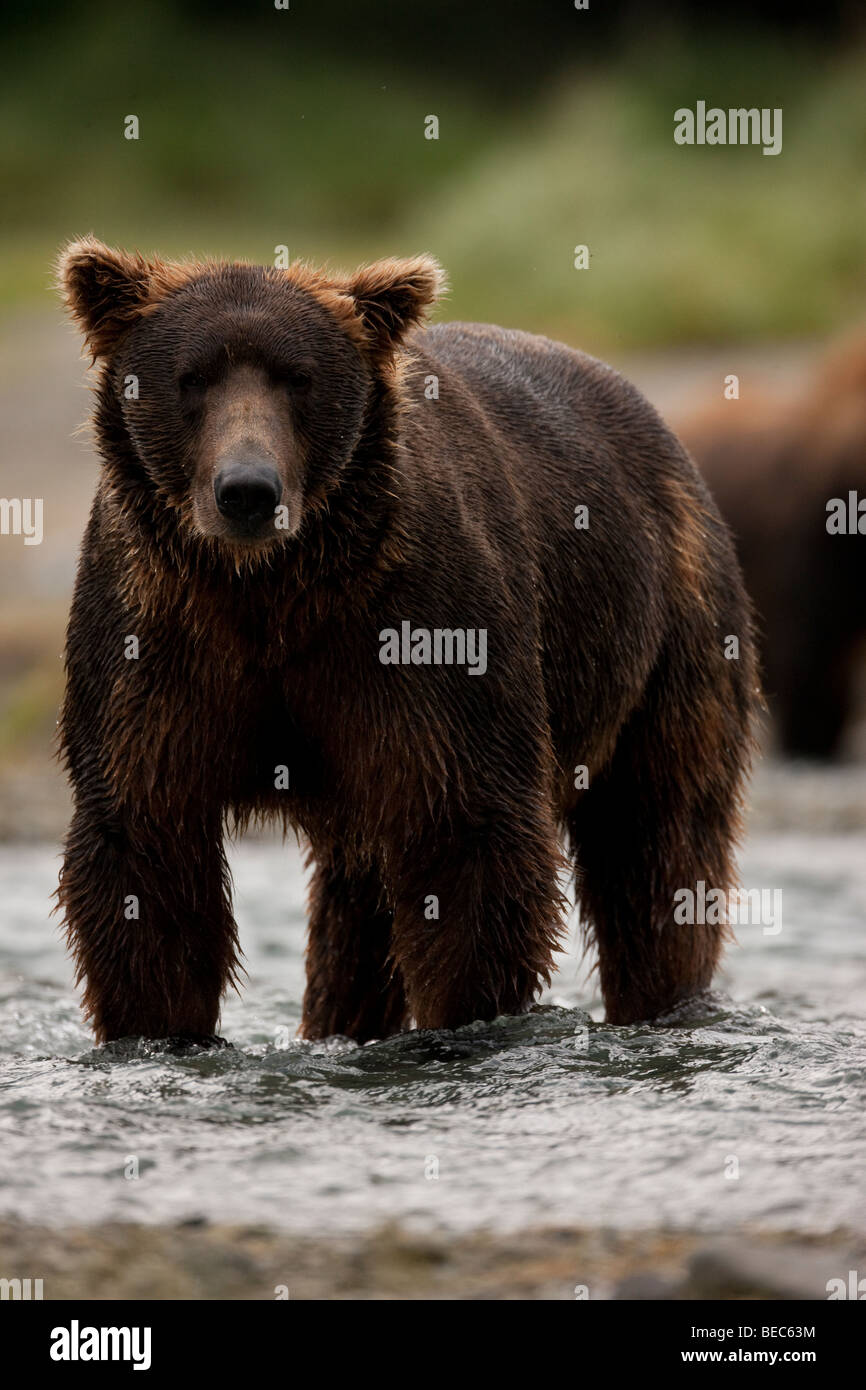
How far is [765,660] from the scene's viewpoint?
50.1 feet

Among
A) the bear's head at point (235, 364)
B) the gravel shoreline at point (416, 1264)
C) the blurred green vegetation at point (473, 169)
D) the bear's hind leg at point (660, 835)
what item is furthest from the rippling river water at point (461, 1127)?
the blurred green vegetation at point (473, 169)

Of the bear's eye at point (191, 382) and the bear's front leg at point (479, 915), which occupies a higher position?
the bear's eye at point (191, 382)

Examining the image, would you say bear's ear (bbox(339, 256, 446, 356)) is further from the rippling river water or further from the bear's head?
the rippling river water

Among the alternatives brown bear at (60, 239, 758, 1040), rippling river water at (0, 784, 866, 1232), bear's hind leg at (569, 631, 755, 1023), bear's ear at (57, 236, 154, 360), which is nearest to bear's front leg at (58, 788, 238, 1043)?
brown bear at (60, 239, 758, 1040)

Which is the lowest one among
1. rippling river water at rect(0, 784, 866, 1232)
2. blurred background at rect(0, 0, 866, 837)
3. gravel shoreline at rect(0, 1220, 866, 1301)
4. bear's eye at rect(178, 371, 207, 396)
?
gravel shoreline at rect(0, 1220, 866, 1301)

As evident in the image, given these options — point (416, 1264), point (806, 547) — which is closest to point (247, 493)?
point (416, 1264)

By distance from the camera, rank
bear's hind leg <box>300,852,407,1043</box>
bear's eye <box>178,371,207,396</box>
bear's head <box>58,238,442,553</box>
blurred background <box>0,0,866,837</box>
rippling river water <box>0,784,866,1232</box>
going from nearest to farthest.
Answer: rippling river water <box>0,784,866,1232</box>
bear's head <box>58,238,442,553</box>
bear's eye <box>178,371,207,396</box>
bear's hind leg <box>300,852,407,1043</box>
blurred background <box>0,0,866,837</box>

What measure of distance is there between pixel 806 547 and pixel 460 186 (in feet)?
89.9

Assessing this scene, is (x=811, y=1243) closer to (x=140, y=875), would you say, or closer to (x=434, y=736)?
(x=434, y=736)

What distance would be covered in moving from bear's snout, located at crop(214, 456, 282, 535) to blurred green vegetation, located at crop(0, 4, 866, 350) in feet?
76.2

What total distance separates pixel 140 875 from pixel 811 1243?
2.13 metres

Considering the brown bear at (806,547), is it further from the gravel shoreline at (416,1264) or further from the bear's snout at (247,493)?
the gravel shoreline at (416,1264)

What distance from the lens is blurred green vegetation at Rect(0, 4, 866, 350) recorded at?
30.4 m

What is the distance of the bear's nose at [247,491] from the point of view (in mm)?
4984
